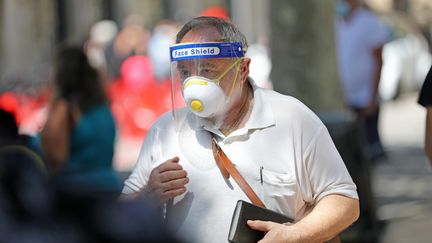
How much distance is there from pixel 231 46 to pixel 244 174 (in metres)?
0.43

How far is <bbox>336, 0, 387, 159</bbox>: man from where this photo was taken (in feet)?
33.3

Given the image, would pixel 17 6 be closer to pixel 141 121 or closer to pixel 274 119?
pixel 141 121

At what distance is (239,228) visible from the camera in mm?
3818

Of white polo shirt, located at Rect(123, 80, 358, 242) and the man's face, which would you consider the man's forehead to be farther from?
white polo shirt, located at Rect(123, 80, 358, 242)

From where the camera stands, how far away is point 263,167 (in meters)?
3.93

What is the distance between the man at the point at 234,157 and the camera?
3926 millimetres

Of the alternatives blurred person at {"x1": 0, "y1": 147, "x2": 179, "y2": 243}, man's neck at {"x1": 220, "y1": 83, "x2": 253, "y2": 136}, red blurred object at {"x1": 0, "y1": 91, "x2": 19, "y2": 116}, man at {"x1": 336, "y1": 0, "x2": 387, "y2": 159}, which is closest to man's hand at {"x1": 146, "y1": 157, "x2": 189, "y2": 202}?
man's neck at {"x1": 220, "y1": 83, "x2": 253, "y2": 136}

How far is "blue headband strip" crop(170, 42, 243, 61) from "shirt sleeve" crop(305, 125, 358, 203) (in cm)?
40

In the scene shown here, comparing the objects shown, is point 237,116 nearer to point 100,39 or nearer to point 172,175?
point 172,175

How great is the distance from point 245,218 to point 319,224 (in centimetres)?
27

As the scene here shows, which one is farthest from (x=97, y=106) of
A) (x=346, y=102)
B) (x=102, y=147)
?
(x=346, y=102)

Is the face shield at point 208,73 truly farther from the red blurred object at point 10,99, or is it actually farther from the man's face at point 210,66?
the red blurred object at point 10,99

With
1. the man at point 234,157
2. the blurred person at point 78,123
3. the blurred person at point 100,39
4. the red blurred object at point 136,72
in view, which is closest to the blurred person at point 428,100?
the man at point 234,157

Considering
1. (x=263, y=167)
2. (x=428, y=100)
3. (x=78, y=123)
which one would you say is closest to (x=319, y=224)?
(x=263, y=167)
